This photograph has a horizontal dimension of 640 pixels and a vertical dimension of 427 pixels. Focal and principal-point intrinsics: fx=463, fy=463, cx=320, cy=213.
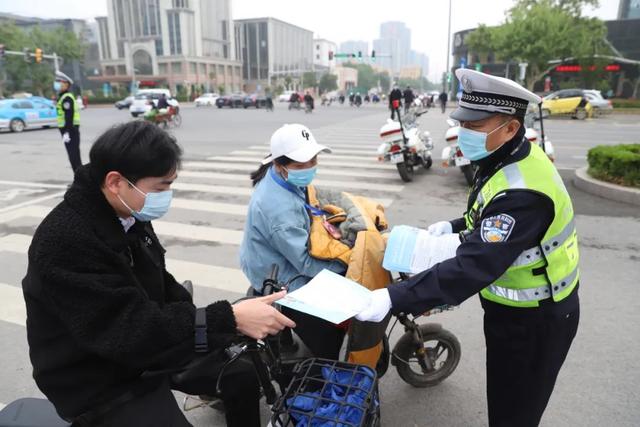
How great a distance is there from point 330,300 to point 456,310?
7.68ft

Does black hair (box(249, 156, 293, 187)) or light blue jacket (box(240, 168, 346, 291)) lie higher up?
black hair (box(249, 156, 293, 187))

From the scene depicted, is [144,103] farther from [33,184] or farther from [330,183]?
[330,183]

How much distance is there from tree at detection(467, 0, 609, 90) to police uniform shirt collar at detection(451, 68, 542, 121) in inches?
1253

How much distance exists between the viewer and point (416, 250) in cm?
215

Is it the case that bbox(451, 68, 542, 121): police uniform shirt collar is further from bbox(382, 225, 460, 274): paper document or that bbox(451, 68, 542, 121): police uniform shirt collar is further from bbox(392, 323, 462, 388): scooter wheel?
bbox(392, 323, 462, 388): scooter wheel

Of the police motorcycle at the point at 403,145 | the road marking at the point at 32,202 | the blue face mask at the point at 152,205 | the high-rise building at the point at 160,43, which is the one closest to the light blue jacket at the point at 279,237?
the blue face mask at the point at 152,205

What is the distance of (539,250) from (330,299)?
83cm

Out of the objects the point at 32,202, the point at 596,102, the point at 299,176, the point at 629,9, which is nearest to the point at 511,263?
the point at 299,176

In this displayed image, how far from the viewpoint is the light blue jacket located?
2463 mm

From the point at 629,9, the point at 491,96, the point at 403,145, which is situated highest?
the point at 629,9

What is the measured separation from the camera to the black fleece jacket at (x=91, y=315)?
1.46m

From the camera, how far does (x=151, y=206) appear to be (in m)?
1.75

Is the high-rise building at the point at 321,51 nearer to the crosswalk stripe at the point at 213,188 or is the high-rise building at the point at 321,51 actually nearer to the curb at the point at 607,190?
the crosswalk stripe at the point at 213,188

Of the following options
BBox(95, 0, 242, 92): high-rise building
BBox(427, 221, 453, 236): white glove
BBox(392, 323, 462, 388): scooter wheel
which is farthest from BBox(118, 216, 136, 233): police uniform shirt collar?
BBox(95, 0, 242, 92): high-rise building
